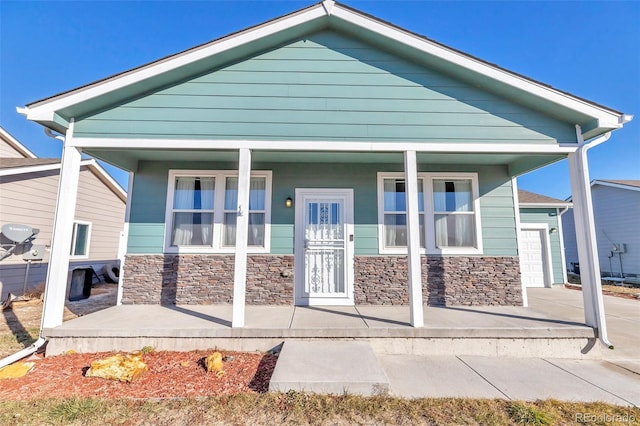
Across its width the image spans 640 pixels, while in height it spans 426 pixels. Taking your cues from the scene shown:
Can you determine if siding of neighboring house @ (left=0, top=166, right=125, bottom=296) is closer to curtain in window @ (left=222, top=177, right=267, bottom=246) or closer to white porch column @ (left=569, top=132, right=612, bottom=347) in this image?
curtain in window @ (left=222, top=177, right=267, bottom=246)

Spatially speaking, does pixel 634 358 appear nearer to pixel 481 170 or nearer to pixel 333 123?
pixel 481 170

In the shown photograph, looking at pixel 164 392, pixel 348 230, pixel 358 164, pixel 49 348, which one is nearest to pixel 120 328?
pixel 49 348

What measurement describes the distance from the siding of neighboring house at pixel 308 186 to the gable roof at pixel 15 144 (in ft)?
30.2

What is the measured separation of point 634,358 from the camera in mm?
3621

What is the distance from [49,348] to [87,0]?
11091 mm

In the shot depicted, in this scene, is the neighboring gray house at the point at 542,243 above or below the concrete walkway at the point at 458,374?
above

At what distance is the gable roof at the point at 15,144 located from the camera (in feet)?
32.3

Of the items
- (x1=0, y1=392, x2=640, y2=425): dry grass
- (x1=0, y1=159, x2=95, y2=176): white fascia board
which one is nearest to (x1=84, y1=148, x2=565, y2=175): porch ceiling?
(x1=0, y1=159, x2=95, y2=176): white fascia board

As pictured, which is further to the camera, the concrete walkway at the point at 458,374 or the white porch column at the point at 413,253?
the white porch column at the point at 413,253

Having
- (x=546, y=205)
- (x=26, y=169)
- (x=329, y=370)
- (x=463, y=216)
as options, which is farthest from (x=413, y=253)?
(x=26, y=169)

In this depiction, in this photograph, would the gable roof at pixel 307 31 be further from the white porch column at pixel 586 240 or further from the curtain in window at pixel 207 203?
the curtain in window at pixel 207 203

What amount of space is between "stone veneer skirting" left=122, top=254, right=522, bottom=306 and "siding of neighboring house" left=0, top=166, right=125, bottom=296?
4.89 metres

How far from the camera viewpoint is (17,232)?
6.96 m

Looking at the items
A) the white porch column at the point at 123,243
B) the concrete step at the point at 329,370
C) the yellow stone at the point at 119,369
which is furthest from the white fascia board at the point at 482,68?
the yellow stone at the point at 119,369
